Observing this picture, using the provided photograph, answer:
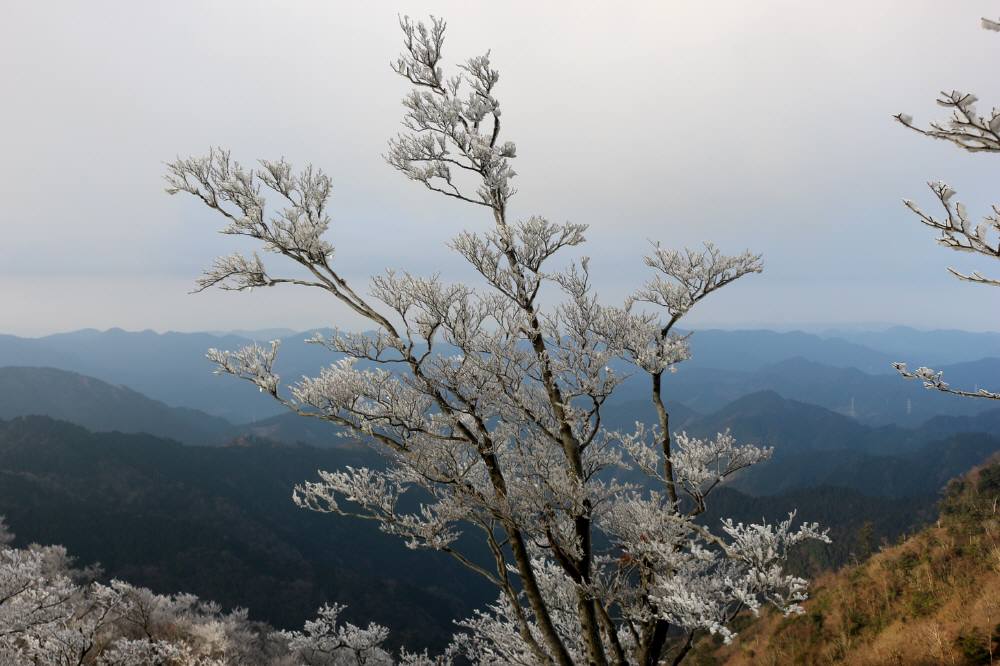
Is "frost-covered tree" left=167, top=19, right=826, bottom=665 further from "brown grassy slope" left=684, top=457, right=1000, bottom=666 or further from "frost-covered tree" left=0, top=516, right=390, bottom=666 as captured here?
"frost-covered tree" left=0, top=516, right=390, bottom=666

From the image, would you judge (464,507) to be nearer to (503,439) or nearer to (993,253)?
(503,439)

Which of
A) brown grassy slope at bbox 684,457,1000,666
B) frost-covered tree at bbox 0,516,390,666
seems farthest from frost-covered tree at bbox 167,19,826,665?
frost-covered tree at bbox 0,516,390,666

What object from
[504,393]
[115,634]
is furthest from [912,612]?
[115,634]

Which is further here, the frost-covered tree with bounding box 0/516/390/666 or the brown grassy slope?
the frost-covered tree with bounding box 0/516/390/666

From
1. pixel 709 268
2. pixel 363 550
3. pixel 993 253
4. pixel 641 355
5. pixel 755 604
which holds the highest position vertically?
pixel 709 268

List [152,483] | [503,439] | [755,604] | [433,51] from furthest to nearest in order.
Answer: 1. [152,483]
2. [503,439]
3. [433,51]
4. [755,604]

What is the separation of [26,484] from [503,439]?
541 ft

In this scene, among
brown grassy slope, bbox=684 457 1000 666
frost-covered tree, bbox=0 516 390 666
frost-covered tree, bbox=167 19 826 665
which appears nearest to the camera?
frost-covered tree, bbox=167 19 826 665

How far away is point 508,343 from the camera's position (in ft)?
21.2

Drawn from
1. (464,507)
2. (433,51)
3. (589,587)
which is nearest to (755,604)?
(589,587)

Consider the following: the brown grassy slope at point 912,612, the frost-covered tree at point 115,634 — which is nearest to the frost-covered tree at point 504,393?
the brown grassy slope at point 912,612

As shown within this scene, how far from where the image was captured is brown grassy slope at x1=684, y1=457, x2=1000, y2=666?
8.71 m

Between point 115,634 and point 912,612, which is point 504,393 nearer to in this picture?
point 912,612

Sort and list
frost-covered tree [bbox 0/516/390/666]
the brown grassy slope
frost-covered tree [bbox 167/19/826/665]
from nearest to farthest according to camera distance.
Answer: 1. frost-covered tree [bbox 167/19/826/665]
2. the brown grassy slope
3. frost-covered tree [bbox 0/516/390/666]
